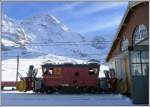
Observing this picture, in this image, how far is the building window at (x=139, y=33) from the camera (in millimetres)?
21878

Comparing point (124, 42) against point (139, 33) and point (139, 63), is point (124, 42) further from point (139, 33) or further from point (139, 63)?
point (139, 63)

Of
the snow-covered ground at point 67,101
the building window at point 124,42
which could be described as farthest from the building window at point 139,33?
the snow-covered ground at point 67,101

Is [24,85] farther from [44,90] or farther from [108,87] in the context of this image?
[108,87]

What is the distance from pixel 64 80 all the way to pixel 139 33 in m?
5.02

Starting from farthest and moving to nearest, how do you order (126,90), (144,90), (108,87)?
(108,87) < (126,90) < (144,90)

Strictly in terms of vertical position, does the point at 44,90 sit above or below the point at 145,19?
below

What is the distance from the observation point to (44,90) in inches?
930

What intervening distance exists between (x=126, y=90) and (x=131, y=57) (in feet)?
20.8

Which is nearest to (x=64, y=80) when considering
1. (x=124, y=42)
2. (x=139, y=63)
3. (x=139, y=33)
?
(x=139, y=33)

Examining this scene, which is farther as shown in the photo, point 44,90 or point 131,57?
point 44,90

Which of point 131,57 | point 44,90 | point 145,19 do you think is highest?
point 145,19

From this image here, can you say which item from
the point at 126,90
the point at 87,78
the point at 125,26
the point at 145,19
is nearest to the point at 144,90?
the point at 126,90

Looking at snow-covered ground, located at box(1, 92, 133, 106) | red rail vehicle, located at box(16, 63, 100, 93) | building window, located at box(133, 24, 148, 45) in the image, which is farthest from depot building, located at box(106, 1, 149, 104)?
red rail vehicle, located at box(16, 63, 100, 93)

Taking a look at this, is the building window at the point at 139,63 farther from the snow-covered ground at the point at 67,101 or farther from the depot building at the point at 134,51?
the snow-covered ground at the point at 67,101
